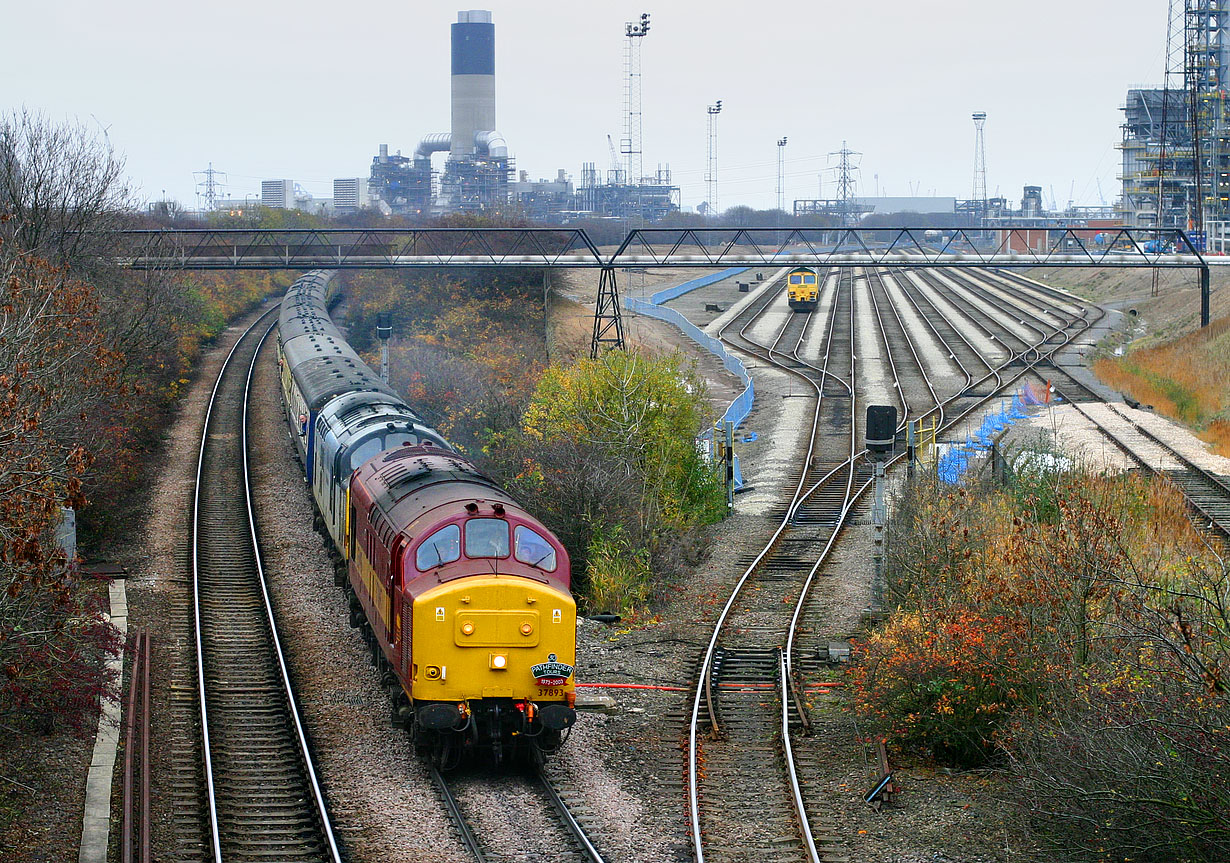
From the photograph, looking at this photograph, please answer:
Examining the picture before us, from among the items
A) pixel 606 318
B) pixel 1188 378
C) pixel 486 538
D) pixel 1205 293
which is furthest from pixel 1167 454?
pixel 486 538

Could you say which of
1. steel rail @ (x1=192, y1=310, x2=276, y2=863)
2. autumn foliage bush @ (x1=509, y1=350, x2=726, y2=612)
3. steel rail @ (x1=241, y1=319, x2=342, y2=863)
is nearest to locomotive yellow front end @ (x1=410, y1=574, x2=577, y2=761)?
steel rail @ (x1=241, y1=319, x2=342, y2=863)

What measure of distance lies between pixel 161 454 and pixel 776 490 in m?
17.4

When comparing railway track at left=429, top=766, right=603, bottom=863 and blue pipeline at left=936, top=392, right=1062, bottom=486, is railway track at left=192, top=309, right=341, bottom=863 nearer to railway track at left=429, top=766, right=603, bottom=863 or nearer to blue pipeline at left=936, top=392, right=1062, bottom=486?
railway track at left=429, top=766, right=603, bottom=863

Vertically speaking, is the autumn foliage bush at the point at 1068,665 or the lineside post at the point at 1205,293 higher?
the lineside post at the point at 1205,293

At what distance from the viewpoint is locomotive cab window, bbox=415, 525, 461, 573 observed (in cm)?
1599

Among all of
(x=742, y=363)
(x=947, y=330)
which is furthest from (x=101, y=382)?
(x=947, y=330)

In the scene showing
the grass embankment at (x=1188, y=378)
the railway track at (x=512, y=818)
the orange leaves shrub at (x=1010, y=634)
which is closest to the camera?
the railway track at (x=512, y=818)

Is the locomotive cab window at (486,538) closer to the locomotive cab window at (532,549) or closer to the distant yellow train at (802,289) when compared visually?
the locomotive cab window at (532,549)

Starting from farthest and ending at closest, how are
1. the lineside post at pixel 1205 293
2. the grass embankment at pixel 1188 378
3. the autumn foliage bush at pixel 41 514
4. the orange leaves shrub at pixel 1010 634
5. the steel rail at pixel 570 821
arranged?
the lineside post at pixel 1205 293 → the grass embankment at pixel 1188 378 → the orange leaves shrub at pixel 1010 634 → the steel rail at pixel 570 821 → the autumn foliage bush at pixel 41 514

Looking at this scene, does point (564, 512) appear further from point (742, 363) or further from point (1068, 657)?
point (742, 363)

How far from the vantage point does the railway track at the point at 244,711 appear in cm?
1439

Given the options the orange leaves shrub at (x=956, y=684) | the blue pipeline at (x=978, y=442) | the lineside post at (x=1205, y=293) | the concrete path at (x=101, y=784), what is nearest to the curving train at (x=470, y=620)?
the concrete path at (x=101, y=784)

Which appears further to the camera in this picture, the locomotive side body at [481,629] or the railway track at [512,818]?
the locomotive side body at [481,629]

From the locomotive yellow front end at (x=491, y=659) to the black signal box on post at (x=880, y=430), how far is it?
345 inches
